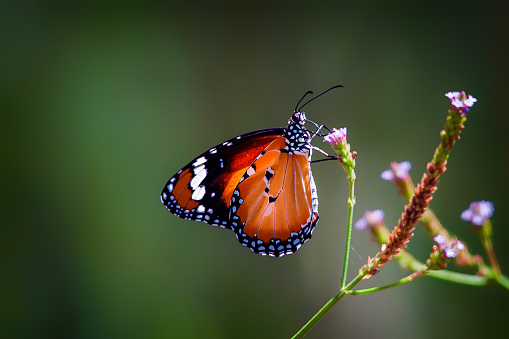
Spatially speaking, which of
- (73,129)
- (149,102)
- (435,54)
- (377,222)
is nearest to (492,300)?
(435,54)

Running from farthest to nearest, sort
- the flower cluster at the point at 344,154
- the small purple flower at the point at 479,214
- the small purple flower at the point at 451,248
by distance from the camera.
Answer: the small purple flower at the point at 479,214
the flower cluster at the point at 344,154
the small purple flower at the point at 451,248

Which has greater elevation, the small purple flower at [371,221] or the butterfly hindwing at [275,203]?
the butterfly hindwing at [275,203]

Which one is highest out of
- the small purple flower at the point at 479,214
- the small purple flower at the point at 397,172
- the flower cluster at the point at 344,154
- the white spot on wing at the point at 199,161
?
the white spot on wing at the point at 199,161

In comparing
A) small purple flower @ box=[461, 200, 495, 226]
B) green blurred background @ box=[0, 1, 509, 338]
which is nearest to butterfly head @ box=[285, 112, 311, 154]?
small purple flower @ box=[461, 200, 495, 226]

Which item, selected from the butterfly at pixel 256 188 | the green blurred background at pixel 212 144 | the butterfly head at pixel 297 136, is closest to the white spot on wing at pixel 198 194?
the butterfly at pixel 256 188

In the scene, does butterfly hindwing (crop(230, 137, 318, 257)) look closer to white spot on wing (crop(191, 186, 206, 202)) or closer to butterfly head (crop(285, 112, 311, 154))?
butterfly head (crop(285, 112, 311, 154))

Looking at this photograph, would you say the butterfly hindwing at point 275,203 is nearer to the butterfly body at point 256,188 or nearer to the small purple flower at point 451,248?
the butterfly body at point 256,188

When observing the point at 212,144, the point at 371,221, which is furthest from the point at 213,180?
the point at 212,144
